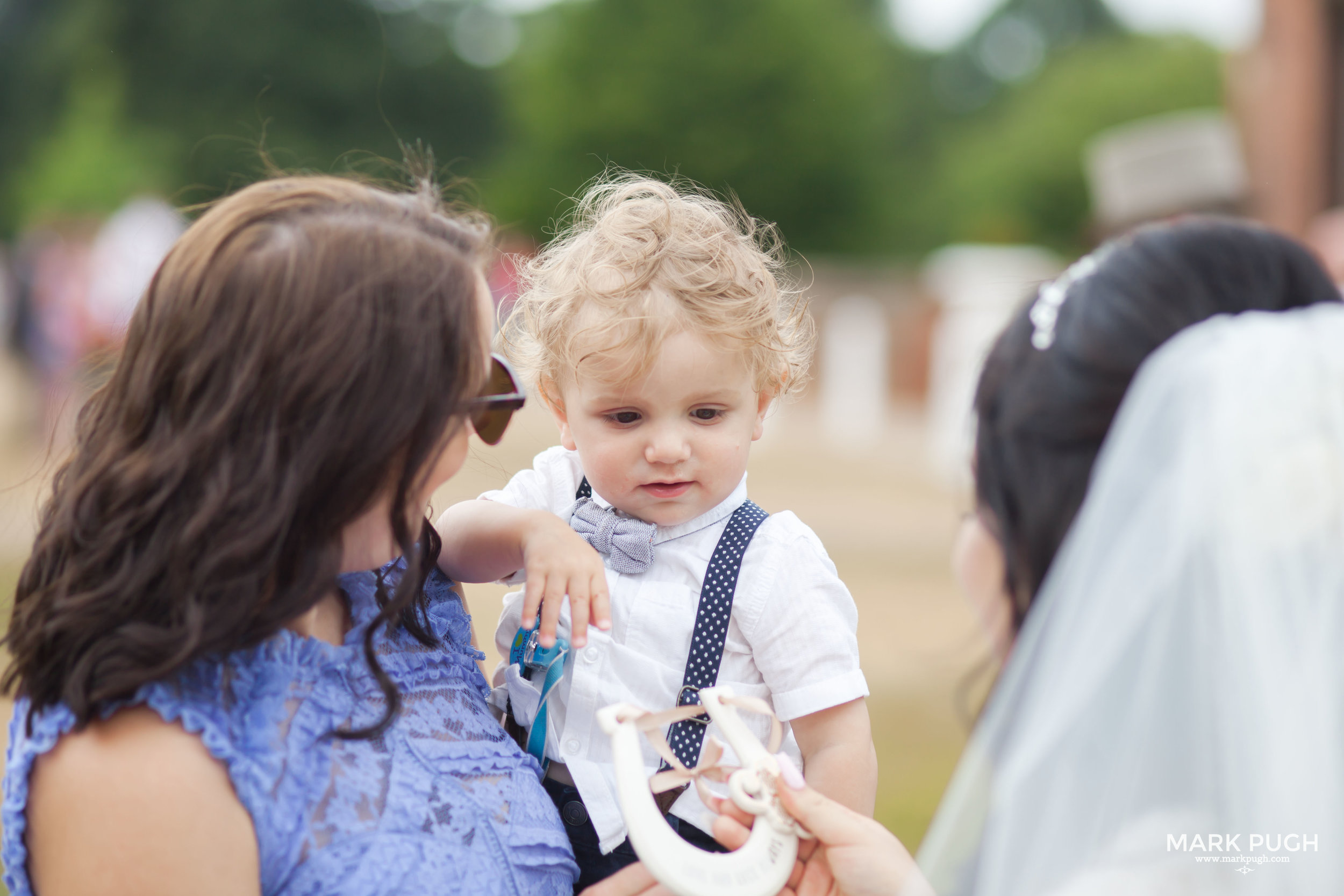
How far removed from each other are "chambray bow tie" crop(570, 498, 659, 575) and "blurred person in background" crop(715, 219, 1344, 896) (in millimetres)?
522

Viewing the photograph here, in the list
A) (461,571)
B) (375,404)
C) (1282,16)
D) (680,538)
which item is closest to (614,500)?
(680,538)

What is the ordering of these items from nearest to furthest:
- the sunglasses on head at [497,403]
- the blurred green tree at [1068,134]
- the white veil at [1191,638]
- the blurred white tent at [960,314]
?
the white veil at [1191,638], the sunglasses on head at [497,403], the blurred white tent at [960,314], the blurred green tree at [1068,134]

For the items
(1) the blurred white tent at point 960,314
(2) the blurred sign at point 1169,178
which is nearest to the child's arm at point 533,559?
(2) the blurred sign at point 1169,178

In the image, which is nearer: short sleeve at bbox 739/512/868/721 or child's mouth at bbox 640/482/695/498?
short sleeve at bbox 739/512/868/721

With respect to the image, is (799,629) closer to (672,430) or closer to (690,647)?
(690,647)

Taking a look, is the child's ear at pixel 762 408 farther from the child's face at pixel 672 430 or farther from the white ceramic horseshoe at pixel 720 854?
the white ceramic horseshoe at pixel 720 854

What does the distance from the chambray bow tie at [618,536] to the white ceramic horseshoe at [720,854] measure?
15.2 inches

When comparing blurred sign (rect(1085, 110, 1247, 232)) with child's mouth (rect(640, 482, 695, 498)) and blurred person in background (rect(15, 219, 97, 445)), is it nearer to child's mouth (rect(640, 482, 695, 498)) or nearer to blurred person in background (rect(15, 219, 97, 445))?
child's mouth (rect(640, 482, 695, 498))

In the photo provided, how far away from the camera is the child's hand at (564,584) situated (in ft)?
5.47

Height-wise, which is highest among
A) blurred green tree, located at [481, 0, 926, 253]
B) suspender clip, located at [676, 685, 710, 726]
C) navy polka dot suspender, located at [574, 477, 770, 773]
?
blurred green tree, located at [481, 0, 926, 253]

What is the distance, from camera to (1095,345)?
1415 mm

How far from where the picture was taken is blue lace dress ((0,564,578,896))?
1.32 metres

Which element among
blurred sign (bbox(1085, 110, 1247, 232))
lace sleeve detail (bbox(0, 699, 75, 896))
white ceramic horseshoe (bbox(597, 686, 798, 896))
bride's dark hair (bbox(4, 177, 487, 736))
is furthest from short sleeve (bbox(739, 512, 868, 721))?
blurred sign (bbox(1085, 110, 1247, 232))

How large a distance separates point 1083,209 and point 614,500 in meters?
28.1
